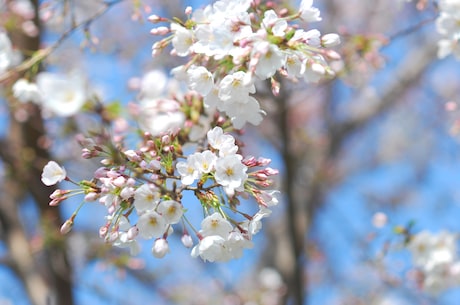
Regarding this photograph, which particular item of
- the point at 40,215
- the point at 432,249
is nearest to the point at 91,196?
the point at 432,249

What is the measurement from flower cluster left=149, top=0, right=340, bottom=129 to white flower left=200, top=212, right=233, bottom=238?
319 mm

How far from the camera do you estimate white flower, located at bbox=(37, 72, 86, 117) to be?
110cm

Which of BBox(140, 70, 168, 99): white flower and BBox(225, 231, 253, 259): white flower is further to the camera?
BBox(140, 70, 168, 99): white flower

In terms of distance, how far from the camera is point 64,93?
114 cm

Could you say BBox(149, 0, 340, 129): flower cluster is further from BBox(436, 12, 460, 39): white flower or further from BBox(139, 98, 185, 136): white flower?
BBox(436, 12, 460, 39): white flower

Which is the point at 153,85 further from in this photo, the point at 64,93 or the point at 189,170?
the point at 64,93

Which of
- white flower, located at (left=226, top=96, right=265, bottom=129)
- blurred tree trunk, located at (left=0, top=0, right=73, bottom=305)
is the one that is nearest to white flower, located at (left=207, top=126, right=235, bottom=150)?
white flower, located at (left=226, top=96, right=265, bottom=129)

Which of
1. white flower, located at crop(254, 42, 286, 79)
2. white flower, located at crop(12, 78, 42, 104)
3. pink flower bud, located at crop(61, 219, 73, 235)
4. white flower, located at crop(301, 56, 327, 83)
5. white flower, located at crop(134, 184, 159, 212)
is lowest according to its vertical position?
white flower, located at crop(12, 78, 42, 104)

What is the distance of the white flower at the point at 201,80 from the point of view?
1546mm

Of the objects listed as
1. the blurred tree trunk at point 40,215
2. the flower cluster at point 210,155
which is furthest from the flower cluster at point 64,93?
the blurred tree trunk at point 40,215

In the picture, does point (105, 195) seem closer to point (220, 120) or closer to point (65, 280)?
point (220, 120)

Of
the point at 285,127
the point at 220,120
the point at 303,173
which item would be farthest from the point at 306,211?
the point at 220,120

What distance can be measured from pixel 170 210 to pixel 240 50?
47 cm

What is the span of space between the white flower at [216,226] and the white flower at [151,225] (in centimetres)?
12
